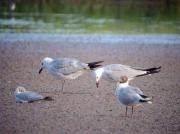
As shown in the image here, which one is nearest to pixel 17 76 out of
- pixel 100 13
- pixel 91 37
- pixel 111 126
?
pixel 111 126

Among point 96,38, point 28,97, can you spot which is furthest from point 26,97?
point 96,38

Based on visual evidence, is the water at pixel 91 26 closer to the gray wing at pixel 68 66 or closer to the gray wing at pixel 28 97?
the gray wing at pixel 68 66

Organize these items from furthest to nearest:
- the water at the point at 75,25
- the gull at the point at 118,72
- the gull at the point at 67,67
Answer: the water at the point at 75,25, the gull at the point at 67,67, the gull at the point at 118,72

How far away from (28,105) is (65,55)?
776 centimetres

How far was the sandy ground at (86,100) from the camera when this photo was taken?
9.05 m

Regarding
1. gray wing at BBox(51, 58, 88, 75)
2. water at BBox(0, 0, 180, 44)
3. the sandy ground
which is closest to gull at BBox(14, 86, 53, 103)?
the sandy ground

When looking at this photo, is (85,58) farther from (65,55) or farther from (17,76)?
(17,76)

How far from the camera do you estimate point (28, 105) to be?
35.3ft

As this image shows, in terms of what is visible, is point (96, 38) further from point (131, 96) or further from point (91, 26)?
point (131, 96)

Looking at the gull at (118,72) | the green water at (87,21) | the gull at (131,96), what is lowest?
the green water at (87,21)

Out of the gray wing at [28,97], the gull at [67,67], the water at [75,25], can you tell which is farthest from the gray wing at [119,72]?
the water at [75,25]

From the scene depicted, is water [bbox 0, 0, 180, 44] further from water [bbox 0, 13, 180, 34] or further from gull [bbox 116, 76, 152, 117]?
gull [bbox 116, 76, 152, 117]

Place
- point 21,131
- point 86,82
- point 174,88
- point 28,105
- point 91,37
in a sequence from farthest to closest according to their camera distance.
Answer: point 91,37
point 86,82
point 174,88
point 28,105
point 21,131

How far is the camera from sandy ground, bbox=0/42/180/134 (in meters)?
9.05
